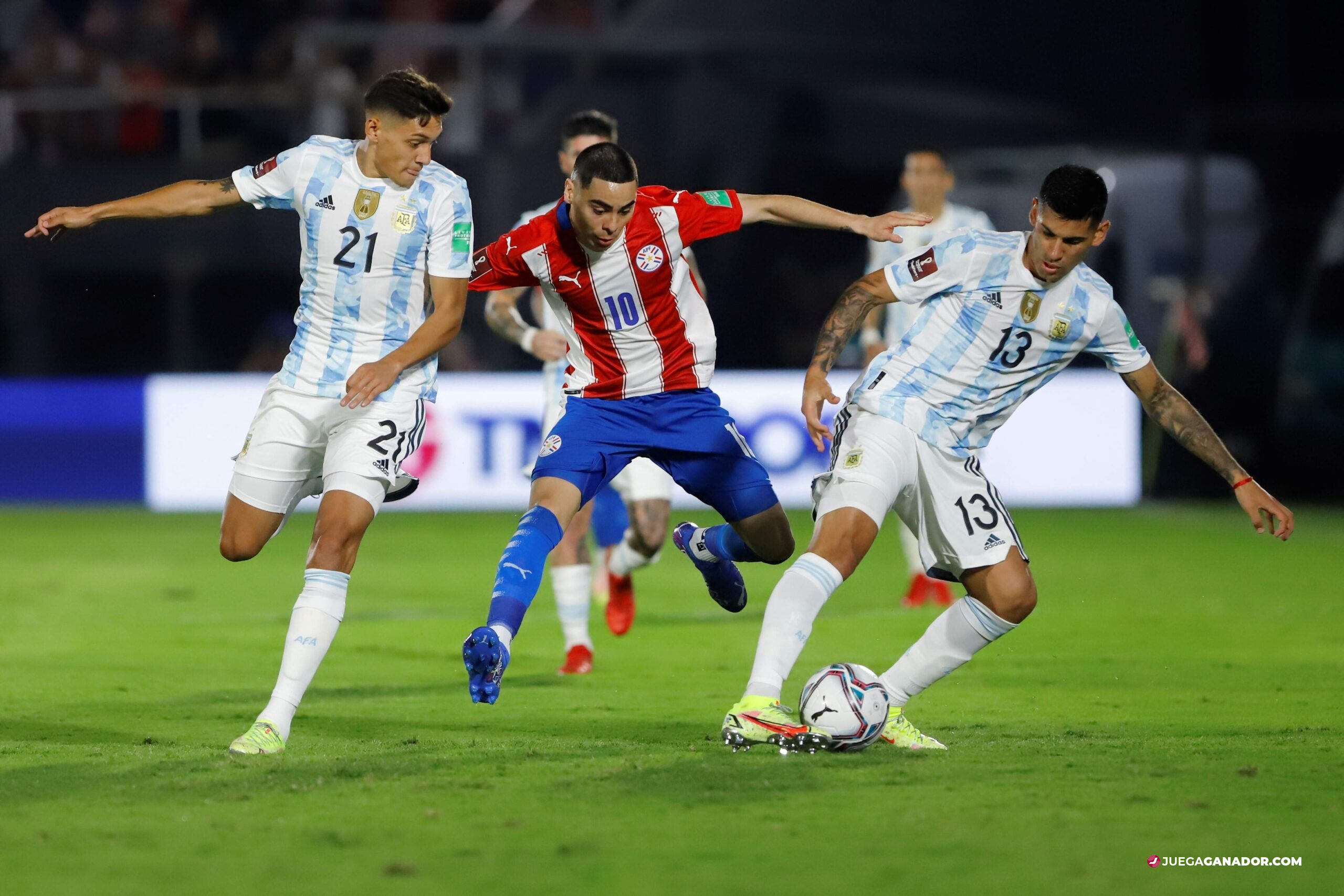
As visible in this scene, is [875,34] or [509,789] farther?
Answer: [875,34]

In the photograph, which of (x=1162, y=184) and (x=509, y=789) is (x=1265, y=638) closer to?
(x=509, y=789)

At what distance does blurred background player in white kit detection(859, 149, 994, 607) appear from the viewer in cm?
903

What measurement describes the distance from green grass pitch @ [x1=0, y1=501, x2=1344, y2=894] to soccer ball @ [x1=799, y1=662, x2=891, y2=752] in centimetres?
8

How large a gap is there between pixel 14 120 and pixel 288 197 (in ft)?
39.5

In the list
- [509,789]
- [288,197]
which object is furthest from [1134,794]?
[288,197]

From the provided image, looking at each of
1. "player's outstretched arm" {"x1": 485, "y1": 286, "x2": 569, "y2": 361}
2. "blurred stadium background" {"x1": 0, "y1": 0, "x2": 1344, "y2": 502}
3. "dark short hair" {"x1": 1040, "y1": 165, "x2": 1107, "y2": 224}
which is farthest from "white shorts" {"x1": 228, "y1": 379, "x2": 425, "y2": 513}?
"blurred stadium background" {"x1": 0, "y1": 0, "x2": 1344, "y2": 502}

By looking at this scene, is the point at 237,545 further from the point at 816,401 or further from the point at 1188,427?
the point at 1188,427

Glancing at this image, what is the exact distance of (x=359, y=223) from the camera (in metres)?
5.78

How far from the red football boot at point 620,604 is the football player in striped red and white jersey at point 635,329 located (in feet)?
6.52

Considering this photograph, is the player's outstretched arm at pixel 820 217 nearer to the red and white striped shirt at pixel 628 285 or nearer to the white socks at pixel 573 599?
the red and white striped shirt at pixel 628 285

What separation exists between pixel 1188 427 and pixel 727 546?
1.78 meters

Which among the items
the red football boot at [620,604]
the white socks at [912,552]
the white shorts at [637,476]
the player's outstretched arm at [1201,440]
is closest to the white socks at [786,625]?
the player's outstretched arm at [1201,440]

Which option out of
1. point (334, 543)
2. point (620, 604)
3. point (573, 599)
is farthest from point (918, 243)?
point (334, 543)

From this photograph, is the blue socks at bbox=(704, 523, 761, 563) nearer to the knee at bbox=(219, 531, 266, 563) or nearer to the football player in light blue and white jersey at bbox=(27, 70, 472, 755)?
the football player in light blue and white jersey at bbox=(27, 70, 472, 755)
